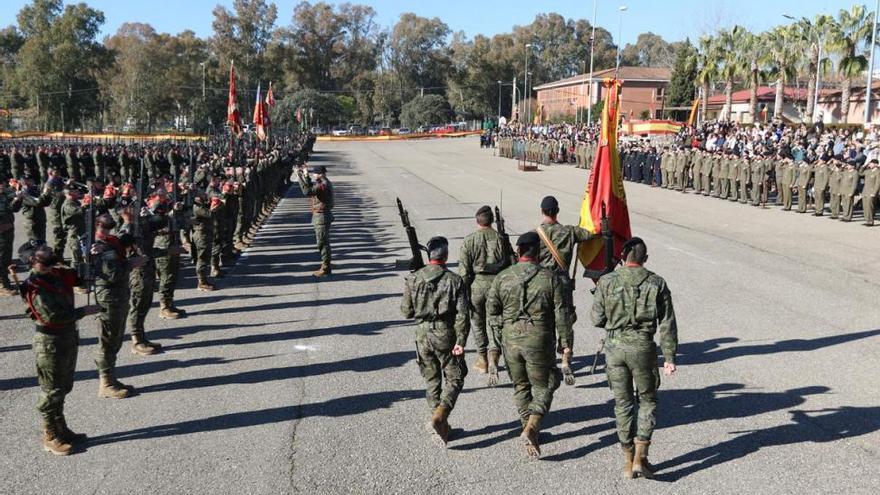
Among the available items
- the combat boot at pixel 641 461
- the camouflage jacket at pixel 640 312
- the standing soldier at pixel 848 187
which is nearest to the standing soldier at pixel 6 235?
the camouflage jacket at pixel 640 312

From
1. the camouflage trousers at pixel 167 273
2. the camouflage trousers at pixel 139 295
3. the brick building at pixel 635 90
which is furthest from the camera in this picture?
the brick building at pixel 635 90

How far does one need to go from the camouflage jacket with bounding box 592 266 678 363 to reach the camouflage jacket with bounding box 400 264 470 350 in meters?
1.25

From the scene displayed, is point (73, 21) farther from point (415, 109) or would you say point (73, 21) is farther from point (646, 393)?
point (646, 393)

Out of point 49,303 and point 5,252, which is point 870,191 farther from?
point 49,303

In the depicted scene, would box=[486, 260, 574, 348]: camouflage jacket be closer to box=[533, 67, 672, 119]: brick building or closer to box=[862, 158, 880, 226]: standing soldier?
box=[862, 158, 880, 226]: standing soldier

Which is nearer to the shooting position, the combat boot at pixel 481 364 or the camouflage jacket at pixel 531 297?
the camouflage jacket at pixel 531 297

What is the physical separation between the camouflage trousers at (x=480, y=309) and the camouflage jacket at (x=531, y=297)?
1.23 meters

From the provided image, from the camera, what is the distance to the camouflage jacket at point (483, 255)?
25.5ft

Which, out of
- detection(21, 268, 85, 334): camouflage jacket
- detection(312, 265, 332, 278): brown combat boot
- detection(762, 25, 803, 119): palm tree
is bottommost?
detection(312, 265, 332, 278): brown combat boot

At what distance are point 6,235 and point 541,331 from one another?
32.0 ft

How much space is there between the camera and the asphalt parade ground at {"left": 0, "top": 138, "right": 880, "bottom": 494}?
5871 mm

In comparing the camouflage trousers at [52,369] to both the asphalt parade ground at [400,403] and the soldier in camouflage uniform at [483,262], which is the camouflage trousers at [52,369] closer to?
the asphalt parade ground at [400,403]

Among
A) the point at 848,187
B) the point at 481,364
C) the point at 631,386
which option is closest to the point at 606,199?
the point at 481,364

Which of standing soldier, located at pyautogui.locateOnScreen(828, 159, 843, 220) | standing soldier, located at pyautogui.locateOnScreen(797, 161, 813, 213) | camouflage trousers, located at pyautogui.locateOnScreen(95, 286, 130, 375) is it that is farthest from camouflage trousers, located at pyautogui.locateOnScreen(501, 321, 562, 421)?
standing soldier, located at pyautogui.locateOnScreen(797, 161, 813, 213)
